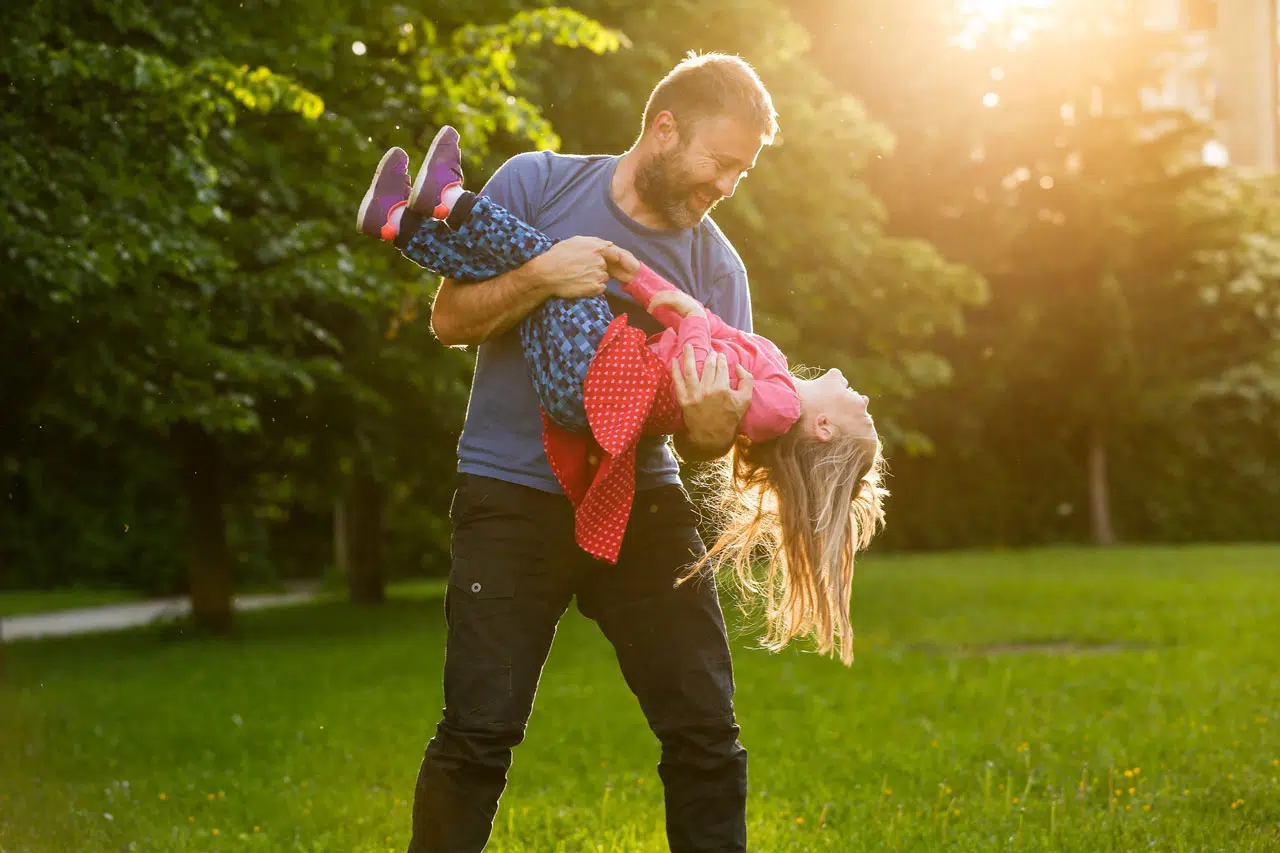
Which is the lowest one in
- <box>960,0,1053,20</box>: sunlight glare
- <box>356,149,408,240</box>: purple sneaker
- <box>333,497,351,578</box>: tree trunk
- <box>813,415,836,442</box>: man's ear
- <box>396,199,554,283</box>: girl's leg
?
<box>333,497,351,578</box>: tree trunk

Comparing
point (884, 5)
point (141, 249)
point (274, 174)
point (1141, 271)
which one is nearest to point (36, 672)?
point (274, 174)

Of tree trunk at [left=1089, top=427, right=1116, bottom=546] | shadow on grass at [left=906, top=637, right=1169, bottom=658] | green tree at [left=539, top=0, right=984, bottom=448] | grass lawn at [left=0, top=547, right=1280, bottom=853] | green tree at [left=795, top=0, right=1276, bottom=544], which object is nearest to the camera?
grass lawn at [left=0, top=547, right=1280, bottom=853]

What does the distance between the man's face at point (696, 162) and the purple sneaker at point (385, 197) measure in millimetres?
555

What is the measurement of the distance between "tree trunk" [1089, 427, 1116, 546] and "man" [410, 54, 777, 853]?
2813 centimetres

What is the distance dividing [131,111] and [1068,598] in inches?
480

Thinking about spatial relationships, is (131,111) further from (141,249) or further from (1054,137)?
(1054,137)

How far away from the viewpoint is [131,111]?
26.4 feet

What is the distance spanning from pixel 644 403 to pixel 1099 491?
28933 mm

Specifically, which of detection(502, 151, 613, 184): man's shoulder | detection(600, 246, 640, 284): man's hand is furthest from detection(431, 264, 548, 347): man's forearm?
detection(502, 151, 613, 184): man's shoulder

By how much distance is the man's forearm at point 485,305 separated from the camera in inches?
130

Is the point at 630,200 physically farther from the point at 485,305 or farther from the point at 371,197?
the point at 371,197

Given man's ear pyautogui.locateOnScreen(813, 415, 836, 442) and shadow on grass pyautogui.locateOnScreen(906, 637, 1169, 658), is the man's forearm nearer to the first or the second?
man's ear pyautogui.locateOnScreen(813, 415, 836, 442)

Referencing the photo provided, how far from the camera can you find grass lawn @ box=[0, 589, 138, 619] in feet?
71.3

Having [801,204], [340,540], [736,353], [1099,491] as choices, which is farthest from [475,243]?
[1099,491]
